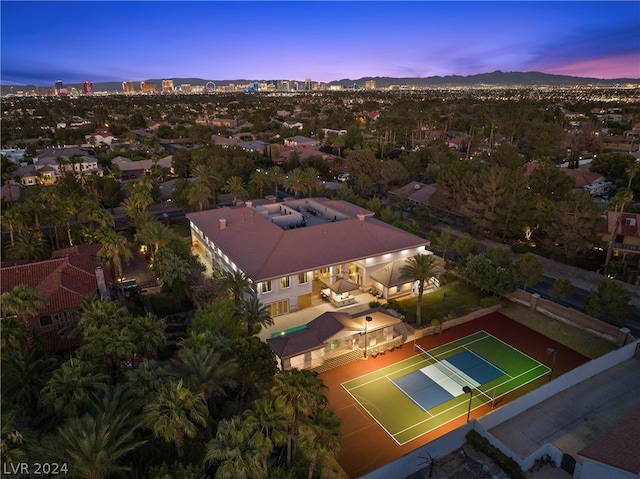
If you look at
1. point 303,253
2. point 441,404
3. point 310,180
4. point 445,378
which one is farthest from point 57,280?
point 310,180

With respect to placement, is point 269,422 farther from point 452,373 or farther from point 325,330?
point 452,373

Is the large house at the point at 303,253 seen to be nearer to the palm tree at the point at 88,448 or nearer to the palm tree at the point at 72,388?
the palm tree at the point at 72,388

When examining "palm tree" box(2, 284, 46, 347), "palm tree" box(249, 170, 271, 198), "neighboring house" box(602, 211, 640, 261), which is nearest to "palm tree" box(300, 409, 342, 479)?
"palm tree" box(2, 284, 46, 347)

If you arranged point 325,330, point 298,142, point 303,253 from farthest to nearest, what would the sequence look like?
point 298,142, point 303,253, point 325,330

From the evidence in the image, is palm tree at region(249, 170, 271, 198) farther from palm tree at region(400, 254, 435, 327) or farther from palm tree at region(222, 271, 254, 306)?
palm tree at region(400, 254, 435, 327)

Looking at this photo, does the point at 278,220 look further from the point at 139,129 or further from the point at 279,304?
the point at 139,129

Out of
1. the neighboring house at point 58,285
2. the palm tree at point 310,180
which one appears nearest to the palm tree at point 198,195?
the palm tree at point 310,180

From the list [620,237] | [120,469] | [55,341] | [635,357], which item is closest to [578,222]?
[620,237]
